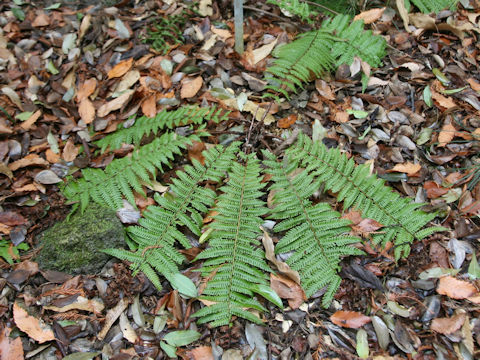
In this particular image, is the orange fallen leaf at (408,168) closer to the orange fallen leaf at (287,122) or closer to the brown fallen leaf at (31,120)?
the orange fallen leaf at (287,122)

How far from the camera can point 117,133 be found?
3584 mm

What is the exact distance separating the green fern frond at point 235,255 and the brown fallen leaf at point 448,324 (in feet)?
3.79

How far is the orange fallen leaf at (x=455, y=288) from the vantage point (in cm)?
A: 252

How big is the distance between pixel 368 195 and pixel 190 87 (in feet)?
6.87

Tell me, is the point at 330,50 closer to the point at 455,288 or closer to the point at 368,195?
the point at 368,195

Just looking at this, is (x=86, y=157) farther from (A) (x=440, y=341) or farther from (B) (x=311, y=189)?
(A) (x=440, y=341)

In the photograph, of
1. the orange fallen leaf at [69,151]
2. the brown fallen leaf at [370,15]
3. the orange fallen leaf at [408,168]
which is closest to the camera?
the orange fallen leaf at [408,168]

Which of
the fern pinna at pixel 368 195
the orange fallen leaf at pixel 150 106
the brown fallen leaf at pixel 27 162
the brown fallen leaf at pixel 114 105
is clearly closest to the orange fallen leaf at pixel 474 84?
the fern pinna at pixel 368 195

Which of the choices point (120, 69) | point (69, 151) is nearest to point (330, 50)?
point (120, 69)

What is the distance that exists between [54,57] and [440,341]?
477cm

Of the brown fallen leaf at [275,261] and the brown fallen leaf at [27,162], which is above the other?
the brown fallen leaf at [275,261]

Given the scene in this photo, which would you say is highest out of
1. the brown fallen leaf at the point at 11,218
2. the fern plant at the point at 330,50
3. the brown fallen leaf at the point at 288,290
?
the fern plant at the point at 330,50

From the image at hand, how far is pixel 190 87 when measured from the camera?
3816mm

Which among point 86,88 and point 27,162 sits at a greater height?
point 86,88
